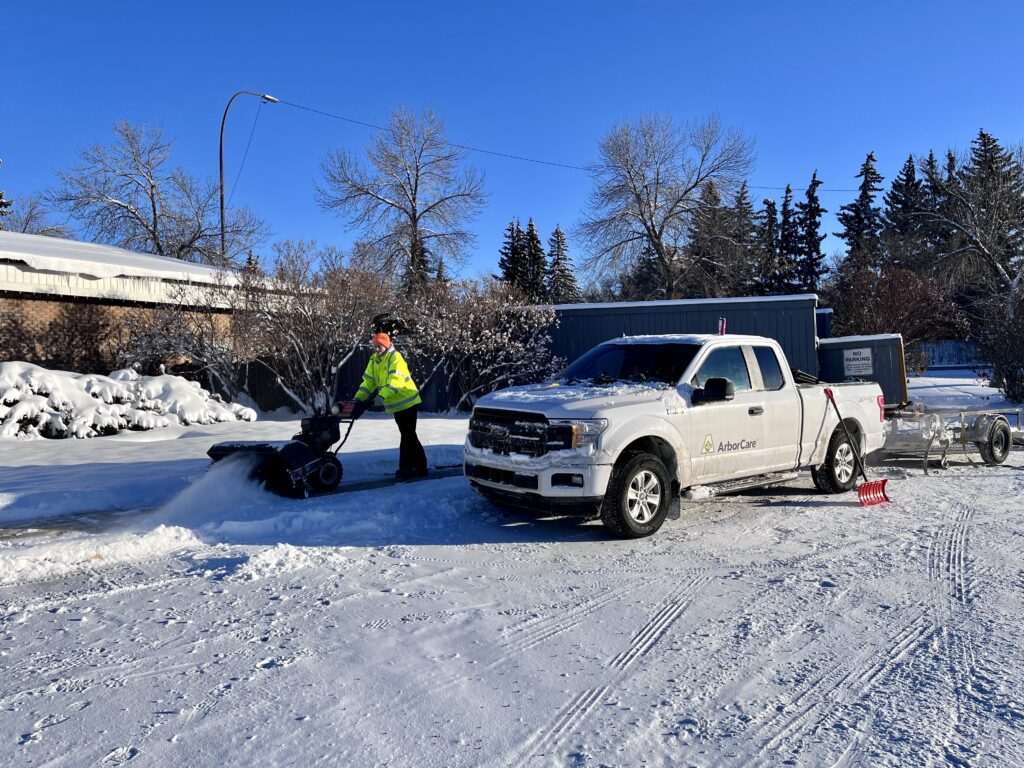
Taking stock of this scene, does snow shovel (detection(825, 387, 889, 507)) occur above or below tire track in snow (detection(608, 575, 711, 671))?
above

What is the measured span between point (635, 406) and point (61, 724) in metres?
4.80

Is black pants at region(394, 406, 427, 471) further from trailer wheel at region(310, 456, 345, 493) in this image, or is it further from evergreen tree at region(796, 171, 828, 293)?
evergreen tree at region(796, 171, 828, 293)

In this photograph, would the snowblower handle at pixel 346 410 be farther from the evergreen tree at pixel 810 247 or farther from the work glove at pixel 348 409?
the evergreen tree at pixel 810 247

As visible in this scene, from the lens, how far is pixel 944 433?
1064 centimetres

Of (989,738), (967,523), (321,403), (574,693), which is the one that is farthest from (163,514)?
(321,403)

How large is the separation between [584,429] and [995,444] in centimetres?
783

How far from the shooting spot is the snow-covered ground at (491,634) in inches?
126

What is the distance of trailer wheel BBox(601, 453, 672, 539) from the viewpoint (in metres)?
6.55

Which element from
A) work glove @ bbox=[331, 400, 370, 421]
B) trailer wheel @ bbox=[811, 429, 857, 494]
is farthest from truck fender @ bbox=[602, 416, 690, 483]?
work glove @ bbox=[331, 400, 370, 421]

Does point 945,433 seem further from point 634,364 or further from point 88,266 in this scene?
point 88,266

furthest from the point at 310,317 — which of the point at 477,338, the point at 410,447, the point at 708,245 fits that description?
the point at 708,245

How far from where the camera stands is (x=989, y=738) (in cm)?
320

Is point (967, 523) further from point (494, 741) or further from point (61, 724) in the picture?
point (61, 724)

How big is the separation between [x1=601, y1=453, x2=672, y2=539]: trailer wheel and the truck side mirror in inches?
31.0
